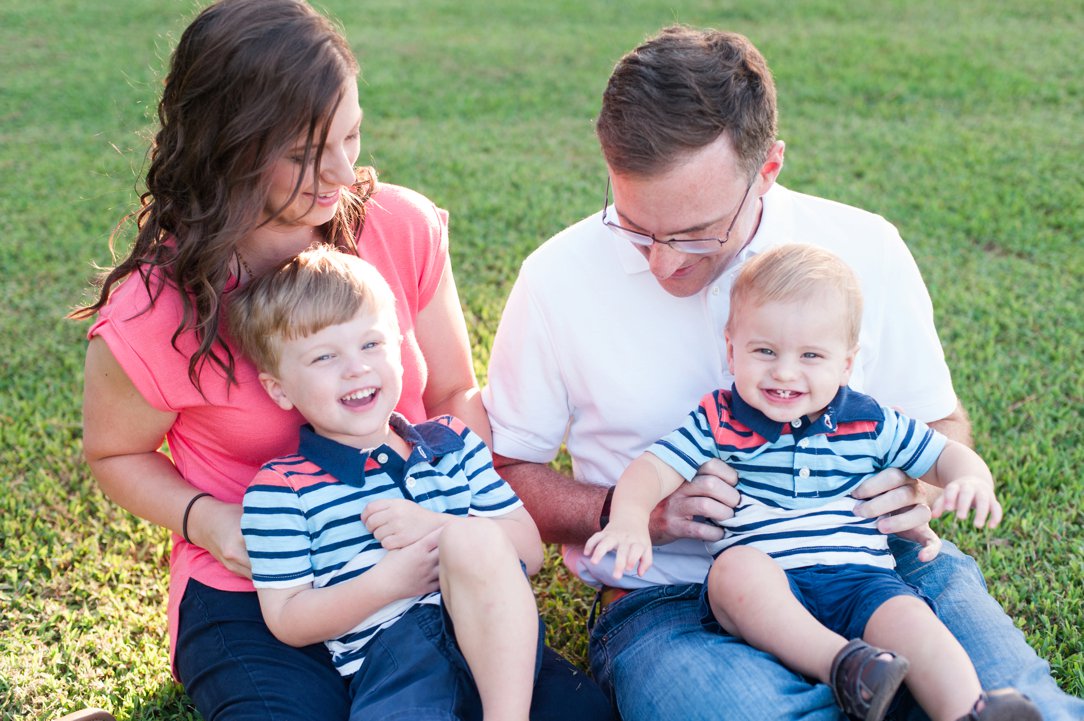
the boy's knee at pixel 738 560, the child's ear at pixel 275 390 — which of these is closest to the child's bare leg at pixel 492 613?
the boy's knee at pixel 738 560

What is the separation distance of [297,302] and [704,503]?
1128mm

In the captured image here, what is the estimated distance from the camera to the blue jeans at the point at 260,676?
2461 mm

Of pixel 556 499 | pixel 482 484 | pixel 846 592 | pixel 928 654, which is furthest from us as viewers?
pixel 556 499

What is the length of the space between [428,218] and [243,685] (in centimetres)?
136

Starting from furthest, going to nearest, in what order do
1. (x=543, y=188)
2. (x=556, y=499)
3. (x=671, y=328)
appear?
(x=543, y=188), (x=556, y=499), (x=671, y=328)

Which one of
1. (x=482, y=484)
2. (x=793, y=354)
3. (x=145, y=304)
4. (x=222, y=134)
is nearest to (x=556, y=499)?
(x=482, y=484)

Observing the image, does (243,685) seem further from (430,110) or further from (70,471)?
(430,110)

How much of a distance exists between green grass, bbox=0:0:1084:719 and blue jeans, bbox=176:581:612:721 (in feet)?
1.58

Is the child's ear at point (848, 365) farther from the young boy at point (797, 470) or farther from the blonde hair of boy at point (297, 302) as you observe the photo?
the blonde hair of boy at point (297, 302)

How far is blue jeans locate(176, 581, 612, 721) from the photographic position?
246 centimetres

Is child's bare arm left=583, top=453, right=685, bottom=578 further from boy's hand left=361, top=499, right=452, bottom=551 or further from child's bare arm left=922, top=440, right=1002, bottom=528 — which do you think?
child's bare arm left=922, top=440, right=1002, bottom=528

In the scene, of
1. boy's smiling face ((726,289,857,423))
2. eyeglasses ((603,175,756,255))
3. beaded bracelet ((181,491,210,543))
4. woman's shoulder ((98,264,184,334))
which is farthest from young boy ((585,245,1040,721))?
woman's shoulder ((98,264,184,334))

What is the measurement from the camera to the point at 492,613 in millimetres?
2375

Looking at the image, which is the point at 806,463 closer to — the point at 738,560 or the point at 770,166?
the point at 738,560
